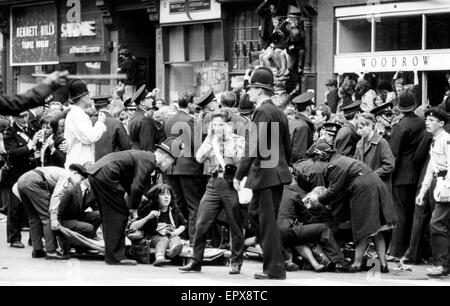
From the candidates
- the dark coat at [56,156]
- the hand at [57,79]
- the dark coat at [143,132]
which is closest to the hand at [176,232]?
the dark coat at [56,156]

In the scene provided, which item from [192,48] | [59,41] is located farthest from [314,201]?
[59,41]

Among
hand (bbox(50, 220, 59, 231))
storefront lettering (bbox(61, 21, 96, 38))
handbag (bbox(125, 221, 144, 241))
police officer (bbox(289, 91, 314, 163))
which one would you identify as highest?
storefront lettering (bbox(61, 21, 96, 38))

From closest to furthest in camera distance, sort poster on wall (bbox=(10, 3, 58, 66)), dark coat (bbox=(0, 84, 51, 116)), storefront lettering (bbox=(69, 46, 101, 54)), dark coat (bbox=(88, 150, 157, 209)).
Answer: dark coat (bbox=(0, 84, 51, 116))
dark coat (bbox=(88, 150, 157, 209))
storefront lettering (bbox=(69, 46, 101, 54))
poster on wall (bbox=(10, 3, 58, 66))

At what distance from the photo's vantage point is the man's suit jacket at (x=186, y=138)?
14312mm

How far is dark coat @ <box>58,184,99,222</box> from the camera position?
12.8 metres

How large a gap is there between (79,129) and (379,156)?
13.3ft

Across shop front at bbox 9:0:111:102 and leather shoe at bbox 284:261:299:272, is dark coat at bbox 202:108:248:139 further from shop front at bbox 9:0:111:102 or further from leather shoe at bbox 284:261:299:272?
shop front at bbox 9:0:111:102

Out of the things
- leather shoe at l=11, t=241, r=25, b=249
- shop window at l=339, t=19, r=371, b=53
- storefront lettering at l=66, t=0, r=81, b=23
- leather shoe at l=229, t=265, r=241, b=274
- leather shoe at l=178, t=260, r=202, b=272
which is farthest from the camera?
storefront lettering at l=66, t=0, r=81, b=23

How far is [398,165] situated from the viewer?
13.4m

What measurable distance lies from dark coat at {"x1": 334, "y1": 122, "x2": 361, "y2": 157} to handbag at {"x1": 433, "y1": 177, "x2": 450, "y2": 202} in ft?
6.41

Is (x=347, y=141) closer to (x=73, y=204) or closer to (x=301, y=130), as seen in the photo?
(x=301, y=130)

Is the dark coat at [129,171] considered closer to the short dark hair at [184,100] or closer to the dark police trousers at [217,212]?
the dark police trousers at [217,212]

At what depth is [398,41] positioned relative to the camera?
67.8ft

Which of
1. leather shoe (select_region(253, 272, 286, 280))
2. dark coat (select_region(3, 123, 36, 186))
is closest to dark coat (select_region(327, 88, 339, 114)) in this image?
dark coat (select_region(3, 123, 36, 186))
